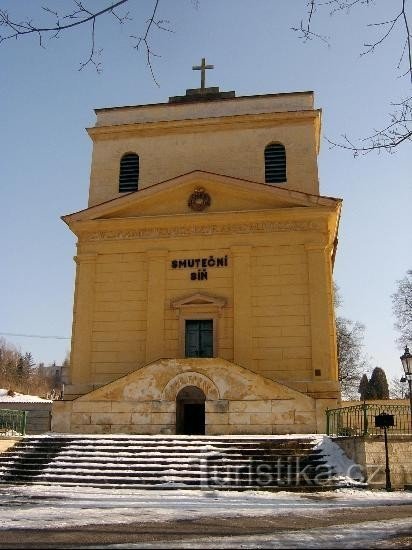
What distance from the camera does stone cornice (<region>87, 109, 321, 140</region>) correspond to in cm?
2700

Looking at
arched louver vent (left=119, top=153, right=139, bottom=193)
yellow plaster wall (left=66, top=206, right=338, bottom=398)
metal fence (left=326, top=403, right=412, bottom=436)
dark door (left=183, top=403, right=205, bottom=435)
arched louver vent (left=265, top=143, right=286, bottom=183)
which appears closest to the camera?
metal fence (left=326, top=403, right=412, bottom=436)

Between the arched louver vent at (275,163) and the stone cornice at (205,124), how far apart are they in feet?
4.14

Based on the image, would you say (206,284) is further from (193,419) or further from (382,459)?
(382,459)

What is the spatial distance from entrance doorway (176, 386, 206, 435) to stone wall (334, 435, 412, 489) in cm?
719

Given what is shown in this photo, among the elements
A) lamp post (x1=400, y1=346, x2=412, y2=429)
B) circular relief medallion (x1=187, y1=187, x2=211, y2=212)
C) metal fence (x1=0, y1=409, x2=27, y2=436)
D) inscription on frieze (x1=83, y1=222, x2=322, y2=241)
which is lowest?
metal fence (x1=0, y1=409, x2=27, y2=436)

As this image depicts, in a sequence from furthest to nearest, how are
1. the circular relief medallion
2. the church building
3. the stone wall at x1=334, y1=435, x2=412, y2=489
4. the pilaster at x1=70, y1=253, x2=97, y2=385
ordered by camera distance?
the circular relief medallion, the pilaster at x1=70, y1=253, x2=97, y2=385, the church building, the stone wall at x1=334, y1=435, x2=412, y2=489

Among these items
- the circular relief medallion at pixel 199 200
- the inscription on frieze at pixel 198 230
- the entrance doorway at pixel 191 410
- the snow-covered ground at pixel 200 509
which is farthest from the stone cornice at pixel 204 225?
the snow-covered ground at pixel 200 509

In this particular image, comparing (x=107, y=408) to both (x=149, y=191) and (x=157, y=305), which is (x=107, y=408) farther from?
(x=149, y=191)

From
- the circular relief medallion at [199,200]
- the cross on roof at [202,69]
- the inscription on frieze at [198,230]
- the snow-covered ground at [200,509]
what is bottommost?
the snow-covered ground at [200,509]

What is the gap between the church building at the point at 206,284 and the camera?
19.7 meters

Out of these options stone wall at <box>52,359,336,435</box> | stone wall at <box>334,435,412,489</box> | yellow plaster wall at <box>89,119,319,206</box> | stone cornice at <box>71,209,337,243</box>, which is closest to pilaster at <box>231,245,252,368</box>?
stone cornice at <box>71,209,337,243</box>

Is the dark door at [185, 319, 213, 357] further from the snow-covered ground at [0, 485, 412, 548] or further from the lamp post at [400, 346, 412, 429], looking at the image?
the snow-covered ground at [0, 485, 412, 548]

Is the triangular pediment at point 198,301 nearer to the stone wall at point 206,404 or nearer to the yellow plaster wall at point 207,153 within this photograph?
the stone wall at point 206,404

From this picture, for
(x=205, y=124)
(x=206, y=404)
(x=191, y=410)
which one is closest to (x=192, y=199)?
(x=205, y=124)
